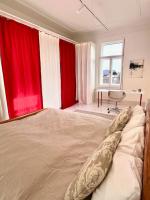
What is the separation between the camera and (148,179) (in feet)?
1.91

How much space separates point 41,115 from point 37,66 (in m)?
2.08

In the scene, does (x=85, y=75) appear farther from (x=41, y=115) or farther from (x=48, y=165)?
(x=48, y=165)

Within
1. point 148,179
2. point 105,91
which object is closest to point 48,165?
point 148,179

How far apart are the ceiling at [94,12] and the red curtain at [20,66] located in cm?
70

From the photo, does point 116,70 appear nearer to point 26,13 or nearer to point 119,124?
point 26,13

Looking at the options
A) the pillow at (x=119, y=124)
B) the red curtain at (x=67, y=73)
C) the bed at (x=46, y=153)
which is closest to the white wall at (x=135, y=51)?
the red curtain at (x=67, y=73)

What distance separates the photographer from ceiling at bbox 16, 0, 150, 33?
326 centimetres

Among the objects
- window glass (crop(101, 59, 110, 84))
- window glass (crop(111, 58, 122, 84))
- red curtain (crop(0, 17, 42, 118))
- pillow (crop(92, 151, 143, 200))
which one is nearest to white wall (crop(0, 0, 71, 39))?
red curtain (crop(0, 17, 42, 118))

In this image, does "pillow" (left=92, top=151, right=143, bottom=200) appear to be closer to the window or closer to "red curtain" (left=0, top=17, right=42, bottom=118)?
"red curtain" (left=0, top=17, right=42, bottom=118)

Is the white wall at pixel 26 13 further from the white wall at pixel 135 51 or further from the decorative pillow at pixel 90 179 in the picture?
the decorative pillow at pixel 90 179

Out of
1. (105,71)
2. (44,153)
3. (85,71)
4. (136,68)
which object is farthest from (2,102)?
(136,68)

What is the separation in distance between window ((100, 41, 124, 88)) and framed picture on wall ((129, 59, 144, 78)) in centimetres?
42

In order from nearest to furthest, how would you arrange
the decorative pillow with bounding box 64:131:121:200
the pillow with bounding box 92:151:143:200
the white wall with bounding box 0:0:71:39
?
the pillow with bounding box 92:151:143:200, the decorative pillow with bounding box 64:131:121:200, the white wall with bounding box 0:0:71:39

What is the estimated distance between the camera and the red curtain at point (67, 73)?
4.71 m
